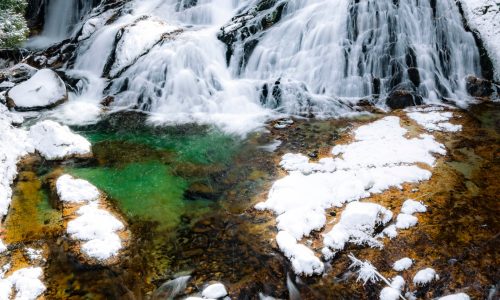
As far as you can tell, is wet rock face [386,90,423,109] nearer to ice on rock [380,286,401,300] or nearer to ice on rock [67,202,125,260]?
ice on rock [380,286,401,300]

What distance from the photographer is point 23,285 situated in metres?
5.52

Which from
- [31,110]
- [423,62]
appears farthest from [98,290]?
[423,62]

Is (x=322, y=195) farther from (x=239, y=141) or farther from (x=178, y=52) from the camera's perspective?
(x=178, y=52)

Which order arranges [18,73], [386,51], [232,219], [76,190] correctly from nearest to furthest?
1. [232,219]
2. [76,190]
3. [386,51]
4. [18,73]

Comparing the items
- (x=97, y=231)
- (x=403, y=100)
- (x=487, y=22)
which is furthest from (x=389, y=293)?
(x=487, y=22)

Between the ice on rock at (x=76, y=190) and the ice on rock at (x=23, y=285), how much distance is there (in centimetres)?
185

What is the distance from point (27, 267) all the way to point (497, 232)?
293 inches

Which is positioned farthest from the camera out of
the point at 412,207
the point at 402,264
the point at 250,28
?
the point at 250,28

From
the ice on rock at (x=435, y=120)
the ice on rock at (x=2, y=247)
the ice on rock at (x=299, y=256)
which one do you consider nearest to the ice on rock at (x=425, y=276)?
the ice on rock at (x=299, y=256)

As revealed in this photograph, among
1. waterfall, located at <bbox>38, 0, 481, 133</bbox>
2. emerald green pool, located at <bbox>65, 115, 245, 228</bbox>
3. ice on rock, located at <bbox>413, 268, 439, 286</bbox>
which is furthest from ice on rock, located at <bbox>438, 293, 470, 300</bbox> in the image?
waterfall, located at <bbox>38, 0, 481, 133</bbox>

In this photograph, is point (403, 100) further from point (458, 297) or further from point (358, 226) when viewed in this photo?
point (458, 297)

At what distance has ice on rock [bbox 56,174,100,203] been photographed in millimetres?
7434

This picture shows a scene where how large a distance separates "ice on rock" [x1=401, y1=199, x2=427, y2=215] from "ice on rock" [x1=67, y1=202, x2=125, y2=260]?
4.91 meters

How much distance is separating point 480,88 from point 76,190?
11577mm
